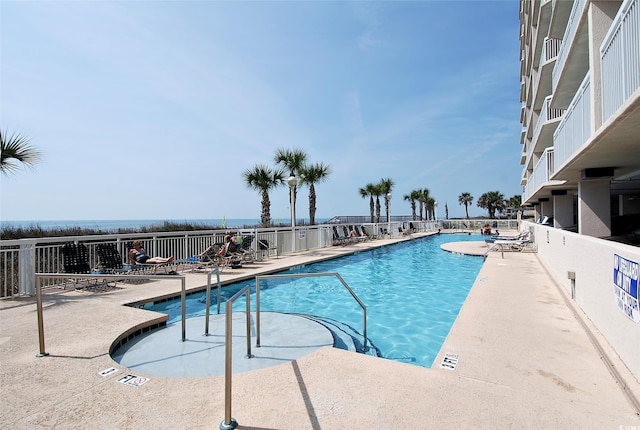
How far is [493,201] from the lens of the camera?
193 ft

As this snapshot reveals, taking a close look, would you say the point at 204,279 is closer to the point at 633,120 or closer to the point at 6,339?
the point at 6,339

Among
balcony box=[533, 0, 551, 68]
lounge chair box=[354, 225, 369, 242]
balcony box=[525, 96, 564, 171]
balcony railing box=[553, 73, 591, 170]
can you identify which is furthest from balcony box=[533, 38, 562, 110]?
lounge chair box=[354, 225, 369, 242]

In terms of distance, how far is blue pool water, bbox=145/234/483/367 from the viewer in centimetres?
564

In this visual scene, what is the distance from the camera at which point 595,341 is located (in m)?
3.94

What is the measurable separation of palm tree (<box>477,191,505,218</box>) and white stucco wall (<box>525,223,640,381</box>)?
2309 inches

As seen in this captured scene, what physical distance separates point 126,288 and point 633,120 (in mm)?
9800

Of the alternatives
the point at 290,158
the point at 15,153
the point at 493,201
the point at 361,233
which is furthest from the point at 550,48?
the point at 493,201

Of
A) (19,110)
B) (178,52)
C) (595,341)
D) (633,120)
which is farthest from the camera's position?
(178,52)

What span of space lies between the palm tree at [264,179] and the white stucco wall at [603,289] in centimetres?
1721

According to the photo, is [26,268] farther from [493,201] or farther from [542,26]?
[493,201]

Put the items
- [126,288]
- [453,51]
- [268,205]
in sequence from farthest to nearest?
[268,205]
[453,51]
[126,288]

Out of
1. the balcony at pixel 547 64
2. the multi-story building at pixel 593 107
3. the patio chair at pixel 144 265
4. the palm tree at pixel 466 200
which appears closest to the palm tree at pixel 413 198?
the palm tree at pixel 466 200

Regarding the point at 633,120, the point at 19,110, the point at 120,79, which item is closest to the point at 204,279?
the point at 19,110

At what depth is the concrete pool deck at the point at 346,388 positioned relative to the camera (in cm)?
234
